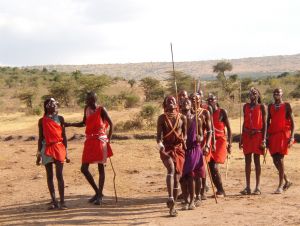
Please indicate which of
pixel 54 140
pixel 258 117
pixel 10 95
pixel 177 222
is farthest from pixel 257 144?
pixel 10 95

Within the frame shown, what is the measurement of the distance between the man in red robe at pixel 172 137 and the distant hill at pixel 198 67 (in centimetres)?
9527

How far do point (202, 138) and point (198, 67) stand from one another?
104 meters

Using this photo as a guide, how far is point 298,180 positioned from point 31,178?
555 centimetres

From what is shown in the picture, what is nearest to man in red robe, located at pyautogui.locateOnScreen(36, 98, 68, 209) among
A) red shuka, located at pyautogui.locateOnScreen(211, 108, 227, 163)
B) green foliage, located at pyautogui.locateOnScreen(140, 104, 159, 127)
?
red shuka, located at pyautogui.locateOnScreen(211, 108, 227, 163)

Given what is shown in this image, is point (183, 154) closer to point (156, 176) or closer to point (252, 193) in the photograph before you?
point (252, 193)

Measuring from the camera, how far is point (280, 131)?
8.91 m

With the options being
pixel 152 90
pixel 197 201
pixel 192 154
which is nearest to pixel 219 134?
pixel 192 154

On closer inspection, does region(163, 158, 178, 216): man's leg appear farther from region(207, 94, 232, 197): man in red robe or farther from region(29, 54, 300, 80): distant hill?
region(29, 54, 300, 80): distant hill

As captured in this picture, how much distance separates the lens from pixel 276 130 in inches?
352

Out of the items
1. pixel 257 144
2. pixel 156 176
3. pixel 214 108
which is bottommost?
pixel 156 176

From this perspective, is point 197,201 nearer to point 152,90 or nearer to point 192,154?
point 192,154

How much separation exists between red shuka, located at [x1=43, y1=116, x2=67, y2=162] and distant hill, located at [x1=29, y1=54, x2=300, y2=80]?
9488cm

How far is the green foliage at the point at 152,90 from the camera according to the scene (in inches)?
1613

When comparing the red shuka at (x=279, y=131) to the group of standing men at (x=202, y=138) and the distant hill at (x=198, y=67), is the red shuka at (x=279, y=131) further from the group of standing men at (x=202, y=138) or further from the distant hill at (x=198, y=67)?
the distant hill at (x=198, y=67)
